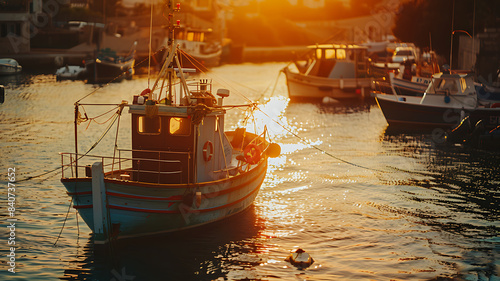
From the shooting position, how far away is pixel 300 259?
15359mm

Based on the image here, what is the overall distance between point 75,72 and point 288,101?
22.7m

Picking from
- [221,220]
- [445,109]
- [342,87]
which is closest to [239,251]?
[221,220]

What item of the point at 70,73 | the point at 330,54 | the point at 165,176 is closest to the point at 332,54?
the point at 330,54

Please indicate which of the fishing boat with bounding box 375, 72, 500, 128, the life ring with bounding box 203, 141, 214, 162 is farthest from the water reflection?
the fishing boat with bounding box 375, 72, 500, 128

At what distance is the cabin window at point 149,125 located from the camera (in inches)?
653

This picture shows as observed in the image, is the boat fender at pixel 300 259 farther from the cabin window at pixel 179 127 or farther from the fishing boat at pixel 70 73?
the fishing boat at pixel 70 73

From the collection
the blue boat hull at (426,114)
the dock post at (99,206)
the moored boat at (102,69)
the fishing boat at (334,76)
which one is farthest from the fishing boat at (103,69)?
the dock post at (99,206)

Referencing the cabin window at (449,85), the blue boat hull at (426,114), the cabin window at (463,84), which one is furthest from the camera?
the cabin window at (449,85)

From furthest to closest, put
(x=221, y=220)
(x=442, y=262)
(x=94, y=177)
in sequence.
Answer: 1. (x=221, y=220)
2. (x=442, y=262)
3. (x=94, y=177)

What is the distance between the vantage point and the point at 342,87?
5100 cm

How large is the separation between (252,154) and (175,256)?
16.5ft

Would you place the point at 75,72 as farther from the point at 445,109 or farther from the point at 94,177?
the point at 94,177

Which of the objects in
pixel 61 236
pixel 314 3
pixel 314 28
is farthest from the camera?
pixel 314 3

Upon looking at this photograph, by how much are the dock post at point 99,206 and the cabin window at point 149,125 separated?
2252 millimetres
